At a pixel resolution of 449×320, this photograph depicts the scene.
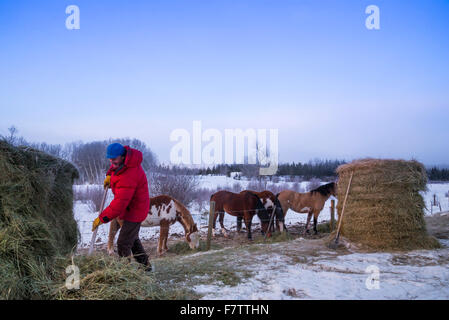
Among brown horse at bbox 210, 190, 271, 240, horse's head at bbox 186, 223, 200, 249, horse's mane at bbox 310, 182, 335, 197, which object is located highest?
horse's mane at bbox 310, 182, 335, 197

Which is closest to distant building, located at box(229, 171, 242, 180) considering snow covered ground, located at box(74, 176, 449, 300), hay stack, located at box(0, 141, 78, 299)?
snow covered ground, located at box(74, 176, 449, 300)

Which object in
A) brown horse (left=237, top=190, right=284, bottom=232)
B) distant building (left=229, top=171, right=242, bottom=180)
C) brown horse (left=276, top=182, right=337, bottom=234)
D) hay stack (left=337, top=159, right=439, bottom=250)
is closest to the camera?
hay stack (left=337, top=159, right=439, bottom=250)

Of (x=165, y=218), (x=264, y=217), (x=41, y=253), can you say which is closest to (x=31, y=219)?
(x=41, y=253)

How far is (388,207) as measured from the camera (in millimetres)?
5965

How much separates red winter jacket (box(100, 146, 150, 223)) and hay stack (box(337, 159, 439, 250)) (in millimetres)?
4515

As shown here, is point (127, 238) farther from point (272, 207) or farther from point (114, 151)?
point (272, 207)

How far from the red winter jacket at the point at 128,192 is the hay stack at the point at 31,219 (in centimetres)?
69

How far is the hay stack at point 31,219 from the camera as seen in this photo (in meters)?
2.90

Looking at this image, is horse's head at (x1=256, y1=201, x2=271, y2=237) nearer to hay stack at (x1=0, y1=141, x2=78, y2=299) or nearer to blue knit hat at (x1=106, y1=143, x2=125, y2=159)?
hay stack at (x1=0, y1=141, x2=78, y2=299)

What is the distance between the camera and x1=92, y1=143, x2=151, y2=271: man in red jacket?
11.6ft
